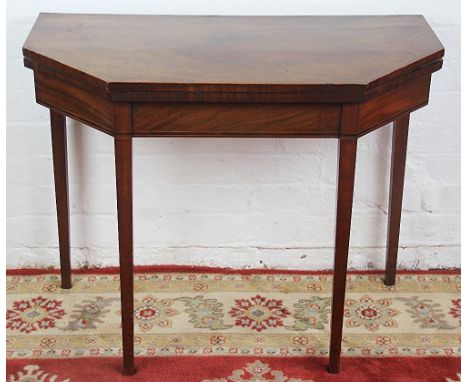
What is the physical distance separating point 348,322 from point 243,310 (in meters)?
0.27

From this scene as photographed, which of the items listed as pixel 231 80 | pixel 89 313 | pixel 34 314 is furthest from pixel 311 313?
pixel 231 80

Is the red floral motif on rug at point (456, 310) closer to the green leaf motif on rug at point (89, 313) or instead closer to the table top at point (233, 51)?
the table top at point (233, 51)

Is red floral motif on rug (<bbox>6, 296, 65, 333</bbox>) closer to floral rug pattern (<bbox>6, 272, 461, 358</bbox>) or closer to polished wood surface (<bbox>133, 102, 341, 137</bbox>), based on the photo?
floral rug pattern (<bbox>6, 272, 461, 358</bbox>)

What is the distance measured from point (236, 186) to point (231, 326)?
0.38 metres

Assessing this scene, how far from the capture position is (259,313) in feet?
7.74

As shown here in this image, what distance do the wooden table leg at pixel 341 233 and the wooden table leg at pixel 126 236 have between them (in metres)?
0.44

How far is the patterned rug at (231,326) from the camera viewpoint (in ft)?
7.05

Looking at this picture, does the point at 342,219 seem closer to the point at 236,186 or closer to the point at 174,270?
the point at 236,186

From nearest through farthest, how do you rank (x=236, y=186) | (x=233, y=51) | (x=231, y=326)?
(x=233, y=51) < (x=231, y=326) < (x=236, y=186)

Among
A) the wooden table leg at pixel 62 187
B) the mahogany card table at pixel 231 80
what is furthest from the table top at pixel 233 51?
the wooden table leg at pixel 62 187

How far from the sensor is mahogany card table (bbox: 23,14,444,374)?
178 centimetres

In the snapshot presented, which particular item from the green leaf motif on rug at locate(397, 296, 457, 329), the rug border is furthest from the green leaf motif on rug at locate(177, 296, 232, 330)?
the green leaf motif on rug at locate(397, 296, 457, 329)

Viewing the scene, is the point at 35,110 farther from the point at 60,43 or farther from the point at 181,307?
the point at 181,307

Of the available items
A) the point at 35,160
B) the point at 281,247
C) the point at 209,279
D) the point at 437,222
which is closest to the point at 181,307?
the point at 209,279
